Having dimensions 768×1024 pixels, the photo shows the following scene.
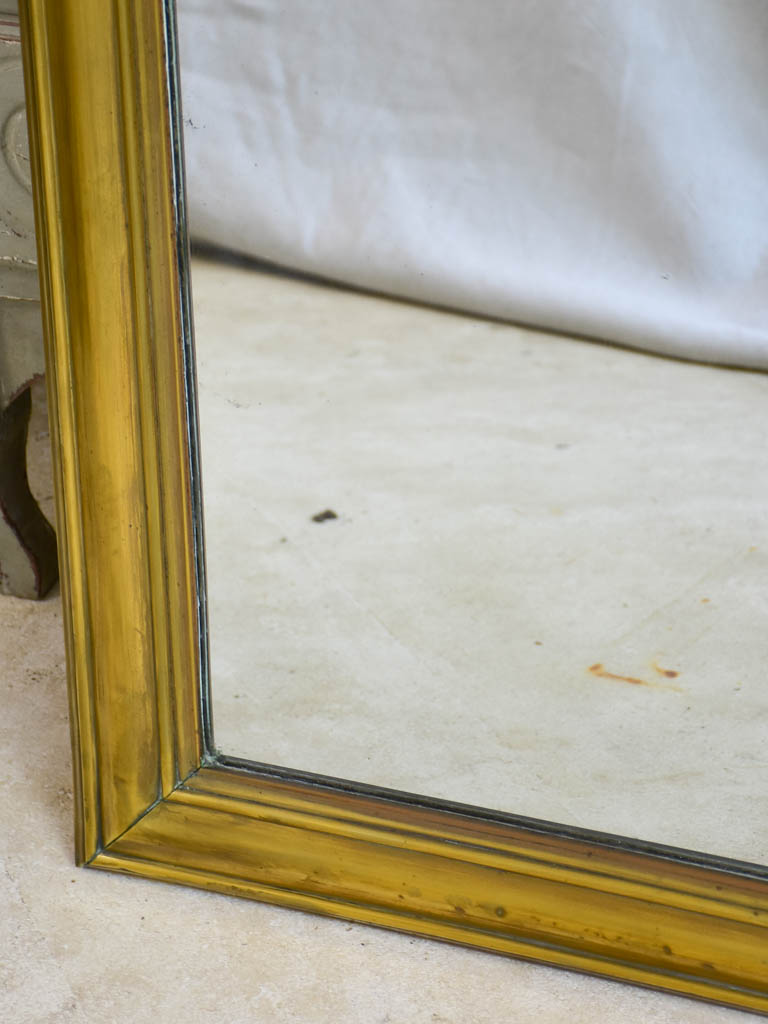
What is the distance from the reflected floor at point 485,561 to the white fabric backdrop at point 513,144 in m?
0.04

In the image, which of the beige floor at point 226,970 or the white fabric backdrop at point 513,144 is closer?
the white fabric backdrop at point 513,144

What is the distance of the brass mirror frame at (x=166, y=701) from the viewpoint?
74 centimetres

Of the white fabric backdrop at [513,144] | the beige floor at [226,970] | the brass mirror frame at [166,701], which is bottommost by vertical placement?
the beige floor at [226,970]

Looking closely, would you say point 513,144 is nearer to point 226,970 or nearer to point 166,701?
point 166,701

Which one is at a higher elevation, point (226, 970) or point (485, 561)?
point (485, 561)

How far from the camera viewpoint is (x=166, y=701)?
2.91ft

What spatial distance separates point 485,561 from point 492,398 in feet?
0.43

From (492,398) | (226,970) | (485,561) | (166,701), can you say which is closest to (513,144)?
(492,398)

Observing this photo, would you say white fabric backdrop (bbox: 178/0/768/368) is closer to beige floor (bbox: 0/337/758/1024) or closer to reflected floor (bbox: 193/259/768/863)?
reflected floor (bbox: 193/259/768/863)

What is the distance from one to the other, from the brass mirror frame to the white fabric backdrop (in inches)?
1.9

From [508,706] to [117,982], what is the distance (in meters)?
0.35

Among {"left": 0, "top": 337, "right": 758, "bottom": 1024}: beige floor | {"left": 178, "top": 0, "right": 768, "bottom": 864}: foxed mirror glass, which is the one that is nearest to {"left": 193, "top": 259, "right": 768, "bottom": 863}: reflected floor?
{"left": 178, "top": 0, "right": 768, "bottom": 864}: foxed mirror glass

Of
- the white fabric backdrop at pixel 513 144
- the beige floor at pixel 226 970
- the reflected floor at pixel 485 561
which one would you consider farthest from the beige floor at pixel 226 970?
the white fabric backdrop at pixel 513 144

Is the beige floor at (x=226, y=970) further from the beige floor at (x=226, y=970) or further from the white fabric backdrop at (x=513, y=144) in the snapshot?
the white fabric backdrop at (x=513, y=144)
